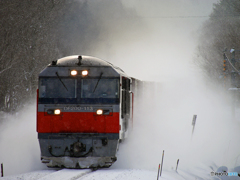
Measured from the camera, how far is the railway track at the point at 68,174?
9.03m

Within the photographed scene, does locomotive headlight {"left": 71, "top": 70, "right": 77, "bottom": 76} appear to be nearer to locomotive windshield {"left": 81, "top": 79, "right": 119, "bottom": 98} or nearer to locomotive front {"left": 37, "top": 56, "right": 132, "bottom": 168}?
locomotive front {"left": 37, "top": 56, "right": 132, "bottom": 168}

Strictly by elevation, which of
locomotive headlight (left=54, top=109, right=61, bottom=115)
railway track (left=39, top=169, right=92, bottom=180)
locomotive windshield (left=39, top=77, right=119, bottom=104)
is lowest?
railway track (left=39, top=169, right=92, bottom=180)

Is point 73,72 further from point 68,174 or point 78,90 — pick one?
point 68,174

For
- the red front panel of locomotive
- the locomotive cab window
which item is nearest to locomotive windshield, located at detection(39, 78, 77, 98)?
the locomotive cab window

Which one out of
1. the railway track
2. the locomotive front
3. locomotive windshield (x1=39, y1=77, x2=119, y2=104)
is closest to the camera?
the railway track

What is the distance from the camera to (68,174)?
31.3 ft

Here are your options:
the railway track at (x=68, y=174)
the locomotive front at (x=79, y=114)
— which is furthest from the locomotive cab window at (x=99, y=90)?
the railway track at (x=68, y=174)

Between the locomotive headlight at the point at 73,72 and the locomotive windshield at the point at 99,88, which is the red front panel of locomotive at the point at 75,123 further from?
the locomotive headlight at the point at 73,72

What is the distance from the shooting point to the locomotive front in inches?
406

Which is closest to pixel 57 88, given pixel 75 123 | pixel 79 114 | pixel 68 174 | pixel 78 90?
pixel 78 90

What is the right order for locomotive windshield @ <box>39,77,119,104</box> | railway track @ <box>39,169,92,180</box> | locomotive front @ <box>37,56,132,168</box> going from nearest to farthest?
railway track @ <box>39,169,92,180</box>
locomotive front @ <box>37,56,132,168</box>
locomotive windshield @ <box>39,77,119,104</box>

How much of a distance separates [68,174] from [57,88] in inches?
98.1

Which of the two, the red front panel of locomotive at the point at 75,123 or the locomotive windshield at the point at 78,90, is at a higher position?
the locomotive windshield at the point at 78,90

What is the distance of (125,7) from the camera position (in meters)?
65.1
